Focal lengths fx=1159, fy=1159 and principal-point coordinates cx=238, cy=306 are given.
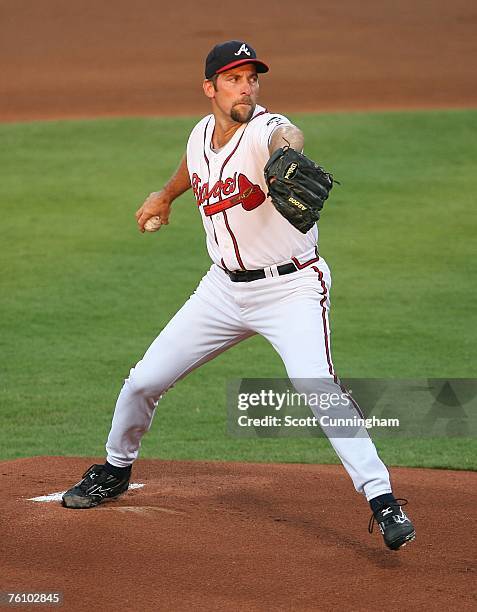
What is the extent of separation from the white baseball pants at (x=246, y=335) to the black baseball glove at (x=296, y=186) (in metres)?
0.48

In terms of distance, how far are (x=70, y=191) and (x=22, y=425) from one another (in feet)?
18.9

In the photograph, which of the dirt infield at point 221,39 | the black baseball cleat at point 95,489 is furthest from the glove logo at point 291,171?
the dirt infield at point 221,39

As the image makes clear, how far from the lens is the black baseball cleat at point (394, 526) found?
4.31 meters

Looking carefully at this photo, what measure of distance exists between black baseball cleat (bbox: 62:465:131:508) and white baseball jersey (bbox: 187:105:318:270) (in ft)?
3.69

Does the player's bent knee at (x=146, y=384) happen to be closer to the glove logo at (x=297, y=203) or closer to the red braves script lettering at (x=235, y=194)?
the red braves script lettering at (x=235, y=194)

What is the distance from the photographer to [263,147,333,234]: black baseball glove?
4.21 metres

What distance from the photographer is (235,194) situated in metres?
4.70

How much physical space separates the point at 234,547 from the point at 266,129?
1649 mm

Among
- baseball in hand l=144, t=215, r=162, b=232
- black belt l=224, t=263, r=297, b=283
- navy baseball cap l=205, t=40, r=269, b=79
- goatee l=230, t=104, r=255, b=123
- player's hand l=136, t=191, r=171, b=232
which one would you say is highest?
navy baseball cap l=205, t=40, r=269, b=79

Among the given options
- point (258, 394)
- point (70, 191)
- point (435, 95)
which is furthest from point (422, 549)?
point (435, 95)

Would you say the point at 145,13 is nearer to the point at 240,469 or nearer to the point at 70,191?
the point at 70,191

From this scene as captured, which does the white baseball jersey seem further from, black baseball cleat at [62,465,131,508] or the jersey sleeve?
black baseball cleat at [62,465,131,508]

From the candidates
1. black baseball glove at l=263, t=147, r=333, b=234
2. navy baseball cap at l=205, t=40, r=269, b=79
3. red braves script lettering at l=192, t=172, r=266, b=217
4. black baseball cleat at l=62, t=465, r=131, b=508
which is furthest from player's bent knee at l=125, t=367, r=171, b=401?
navy baseball cap at l=205, t=40, r=269, b=79

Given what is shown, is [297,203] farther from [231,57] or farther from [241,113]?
[231,57]
